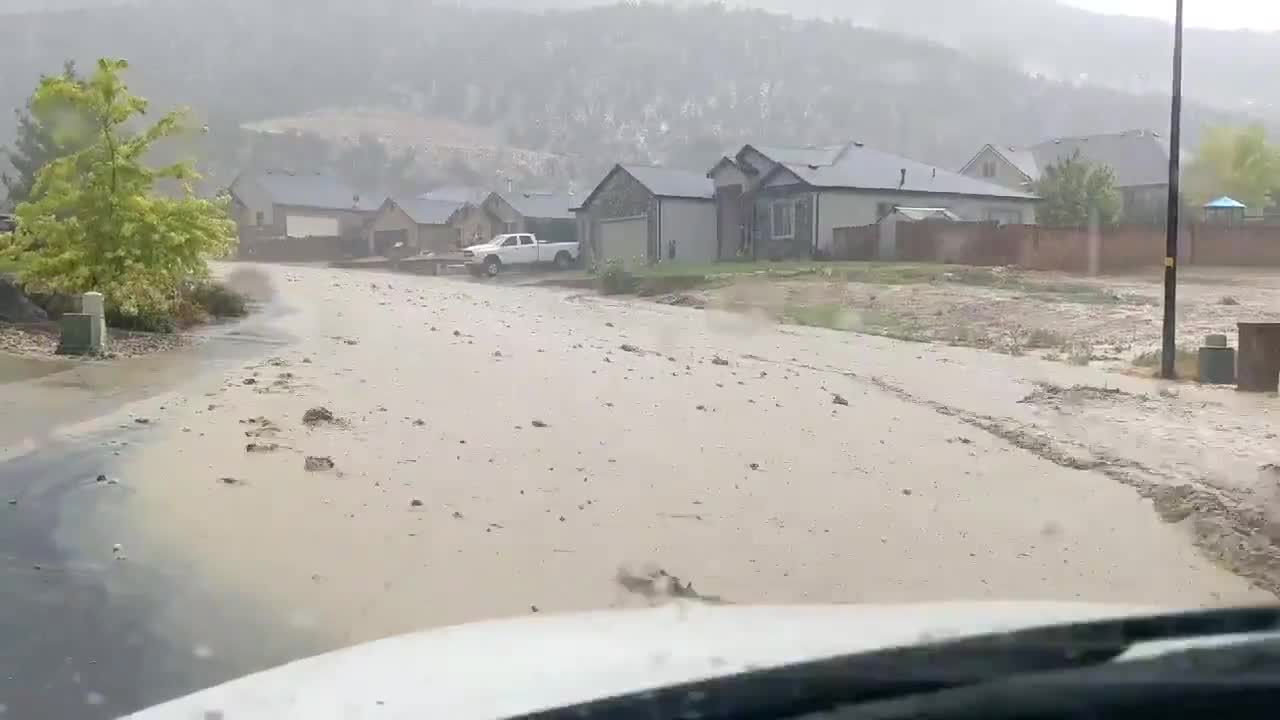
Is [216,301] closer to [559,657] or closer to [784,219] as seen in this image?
[559,657]

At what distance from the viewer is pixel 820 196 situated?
46938 mm

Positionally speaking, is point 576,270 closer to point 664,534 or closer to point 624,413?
point 624,413

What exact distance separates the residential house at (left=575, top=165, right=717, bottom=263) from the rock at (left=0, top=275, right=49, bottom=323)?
31.3m

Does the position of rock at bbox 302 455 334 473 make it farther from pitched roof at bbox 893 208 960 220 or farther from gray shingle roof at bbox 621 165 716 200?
gray shingle roof at bbox 621 165 716 200

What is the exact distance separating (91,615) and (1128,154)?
57.1m

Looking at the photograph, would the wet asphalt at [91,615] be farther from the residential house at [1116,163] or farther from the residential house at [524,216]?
the residential house at [524,216]

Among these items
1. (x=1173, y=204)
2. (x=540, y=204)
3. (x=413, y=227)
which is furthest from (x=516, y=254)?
(x=1173, y=204)

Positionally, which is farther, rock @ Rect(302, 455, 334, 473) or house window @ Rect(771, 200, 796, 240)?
house window @ Rect(771, 200, 796, 240)

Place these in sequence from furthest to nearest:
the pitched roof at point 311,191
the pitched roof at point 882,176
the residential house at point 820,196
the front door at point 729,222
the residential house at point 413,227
Answer: the pitched roof at point 311,191
the residential house at point 413,227
the front door at point 729,222
the pitched roof at point 882,176
the residential house at point 820,196

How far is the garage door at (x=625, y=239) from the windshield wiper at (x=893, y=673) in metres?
47.8

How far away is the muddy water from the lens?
24.6ft

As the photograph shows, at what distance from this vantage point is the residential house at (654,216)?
51438 millimetres

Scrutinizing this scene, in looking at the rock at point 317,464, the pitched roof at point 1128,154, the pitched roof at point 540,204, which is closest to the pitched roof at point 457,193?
the pitched roof at point 540,204

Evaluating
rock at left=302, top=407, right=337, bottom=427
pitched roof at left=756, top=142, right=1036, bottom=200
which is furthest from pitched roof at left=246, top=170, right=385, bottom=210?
rock at left=302, top=407, right=337, bottom=427
